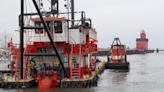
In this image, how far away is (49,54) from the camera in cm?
3475

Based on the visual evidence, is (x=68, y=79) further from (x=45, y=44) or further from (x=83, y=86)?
(x=45, y=44)

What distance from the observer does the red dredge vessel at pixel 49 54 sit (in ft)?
112

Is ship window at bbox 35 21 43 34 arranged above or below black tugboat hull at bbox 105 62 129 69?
above

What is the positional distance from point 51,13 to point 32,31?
136 inches

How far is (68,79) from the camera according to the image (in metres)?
34.1

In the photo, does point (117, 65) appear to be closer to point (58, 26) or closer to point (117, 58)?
point (117, 58)

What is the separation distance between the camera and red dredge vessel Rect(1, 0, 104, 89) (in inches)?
1348

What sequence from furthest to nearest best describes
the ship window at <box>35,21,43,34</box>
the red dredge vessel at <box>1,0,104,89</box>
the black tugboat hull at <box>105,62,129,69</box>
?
the black tugboat hull at <box>105,62,129,69</box> → the ship window at <box>35,21,43,34</box> → the red dredge vessel at <box>1,0,104,89</box>

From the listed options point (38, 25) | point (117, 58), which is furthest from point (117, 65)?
point (38, 25)

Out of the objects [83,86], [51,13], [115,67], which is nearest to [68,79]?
[83,86]

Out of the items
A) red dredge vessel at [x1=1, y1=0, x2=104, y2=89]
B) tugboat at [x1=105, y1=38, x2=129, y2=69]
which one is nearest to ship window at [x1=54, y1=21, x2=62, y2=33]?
red dredge vessel at [x1=1, y1=0, x2=104, y2=89]

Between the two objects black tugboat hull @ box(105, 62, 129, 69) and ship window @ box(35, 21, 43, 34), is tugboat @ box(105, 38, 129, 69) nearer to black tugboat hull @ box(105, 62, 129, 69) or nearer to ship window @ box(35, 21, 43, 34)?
black tugboat hull @ box(105, 62, 129, 69)

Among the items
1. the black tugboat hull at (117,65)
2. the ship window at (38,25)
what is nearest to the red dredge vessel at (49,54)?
the ship window at (38,25)

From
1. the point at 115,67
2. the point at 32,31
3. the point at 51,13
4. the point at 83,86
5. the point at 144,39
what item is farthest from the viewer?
the point at 144,39
